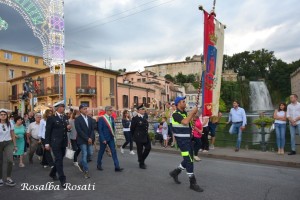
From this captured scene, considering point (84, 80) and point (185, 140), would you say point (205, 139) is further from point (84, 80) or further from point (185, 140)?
point (84, 80)

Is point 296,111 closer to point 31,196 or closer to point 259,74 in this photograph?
point 31,196

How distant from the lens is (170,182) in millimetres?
6273

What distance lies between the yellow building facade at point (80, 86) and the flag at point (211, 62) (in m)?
37.1

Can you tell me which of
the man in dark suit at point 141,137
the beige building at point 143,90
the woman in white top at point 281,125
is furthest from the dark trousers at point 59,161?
the beige building at point 143,90

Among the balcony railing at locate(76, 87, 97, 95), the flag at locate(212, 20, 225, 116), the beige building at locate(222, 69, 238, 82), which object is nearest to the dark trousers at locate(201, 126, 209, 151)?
the flag at locate(212, 20, 225, 116)

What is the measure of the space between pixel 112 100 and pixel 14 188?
42518 mm

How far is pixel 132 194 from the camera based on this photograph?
543 cm

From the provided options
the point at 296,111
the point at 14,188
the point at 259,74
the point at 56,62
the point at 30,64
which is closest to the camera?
the point at 14,188

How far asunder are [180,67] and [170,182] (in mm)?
87362

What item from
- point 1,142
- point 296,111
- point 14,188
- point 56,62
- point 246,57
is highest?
point 246,57

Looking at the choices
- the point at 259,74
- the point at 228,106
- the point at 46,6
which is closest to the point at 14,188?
the point at 46,6

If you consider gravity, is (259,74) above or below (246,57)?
below

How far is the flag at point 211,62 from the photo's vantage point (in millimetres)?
5758

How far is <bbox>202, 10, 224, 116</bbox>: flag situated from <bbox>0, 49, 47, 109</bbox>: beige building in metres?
52.2
